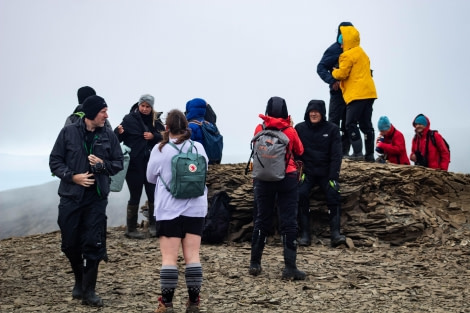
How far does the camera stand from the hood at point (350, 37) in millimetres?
13008

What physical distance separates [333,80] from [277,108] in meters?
4.69

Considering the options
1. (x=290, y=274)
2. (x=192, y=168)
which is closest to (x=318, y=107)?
(x=290, y=274)

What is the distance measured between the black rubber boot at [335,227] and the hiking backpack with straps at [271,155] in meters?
3.11

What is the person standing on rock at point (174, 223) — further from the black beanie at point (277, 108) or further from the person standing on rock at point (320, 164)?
the person standing on rock at point (320, 164)

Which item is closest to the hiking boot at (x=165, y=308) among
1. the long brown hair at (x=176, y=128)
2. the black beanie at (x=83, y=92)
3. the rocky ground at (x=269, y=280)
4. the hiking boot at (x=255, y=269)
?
the rocky ground at (x=269, y=280)

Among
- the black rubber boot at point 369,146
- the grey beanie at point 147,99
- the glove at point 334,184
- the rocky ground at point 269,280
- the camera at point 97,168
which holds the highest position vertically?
the grey beanie at point 147,99

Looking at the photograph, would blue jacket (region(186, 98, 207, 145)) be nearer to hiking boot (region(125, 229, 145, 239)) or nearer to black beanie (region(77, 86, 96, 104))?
hiking boot (region(125, 229, 145, 239))

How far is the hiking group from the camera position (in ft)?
23.2

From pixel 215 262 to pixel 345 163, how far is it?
452 cm

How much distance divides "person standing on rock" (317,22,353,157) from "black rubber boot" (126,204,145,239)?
493cm

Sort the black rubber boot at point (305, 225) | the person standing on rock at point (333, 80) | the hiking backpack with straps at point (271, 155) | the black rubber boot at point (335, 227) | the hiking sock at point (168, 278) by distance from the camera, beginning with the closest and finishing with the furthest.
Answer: the hiking sock at point (168, 278)
the hiking backpack with straps at point (271, 155)
the black rubber boot at point (335, 227)
the black rubber boot at point (305, 225)
the person standing on rock at point (333, 80)

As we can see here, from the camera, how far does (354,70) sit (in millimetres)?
12977

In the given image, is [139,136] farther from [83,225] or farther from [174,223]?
[174,223]

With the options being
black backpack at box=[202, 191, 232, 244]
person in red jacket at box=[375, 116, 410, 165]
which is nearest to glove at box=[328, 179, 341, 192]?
black backpack at box=[202, 191, 232, 244]
